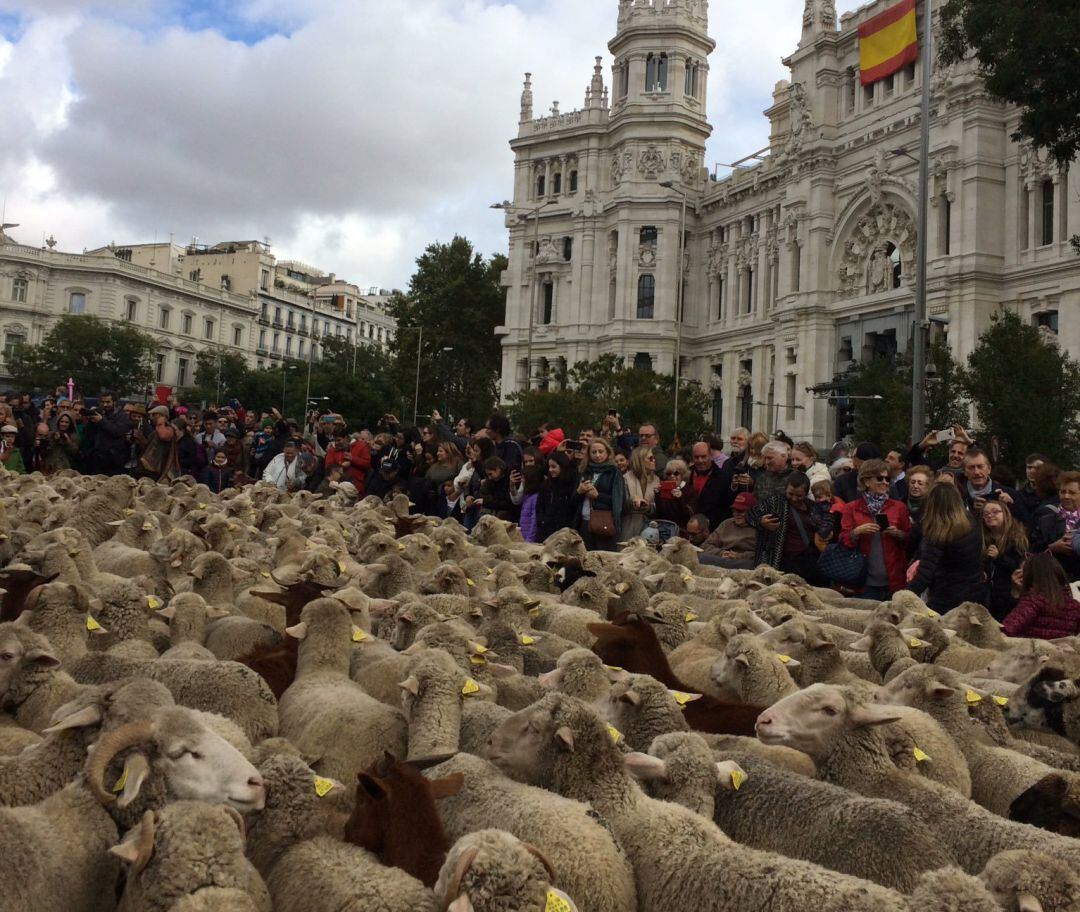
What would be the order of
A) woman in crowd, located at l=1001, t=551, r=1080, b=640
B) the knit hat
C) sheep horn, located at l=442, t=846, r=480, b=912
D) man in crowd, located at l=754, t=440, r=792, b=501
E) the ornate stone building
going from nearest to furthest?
sheep horn, located at l=442, t=846, r=480, b=912
woman in crowd, located at l=1001, t=551, r=1080, b=640
man in crowd, located at l=754, t=440, r=792, b=501
the knit hat
the ornate stone building

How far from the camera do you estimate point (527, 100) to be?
259ft

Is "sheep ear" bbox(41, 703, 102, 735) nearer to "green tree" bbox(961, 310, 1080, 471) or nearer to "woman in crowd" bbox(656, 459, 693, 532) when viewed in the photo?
"woman in crowd" bbox(656, 459, 693, 532)

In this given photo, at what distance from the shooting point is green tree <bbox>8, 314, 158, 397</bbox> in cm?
7450

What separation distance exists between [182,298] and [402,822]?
95734 mm

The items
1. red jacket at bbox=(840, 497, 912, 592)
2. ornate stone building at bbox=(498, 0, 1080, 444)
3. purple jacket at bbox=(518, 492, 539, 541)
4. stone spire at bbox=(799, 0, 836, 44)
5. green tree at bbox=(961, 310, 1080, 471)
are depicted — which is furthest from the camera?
stone spire at bbox=(799, 0, 836, 44)

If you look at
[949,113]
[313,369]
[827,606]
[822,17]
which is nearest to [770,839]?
[827,606]

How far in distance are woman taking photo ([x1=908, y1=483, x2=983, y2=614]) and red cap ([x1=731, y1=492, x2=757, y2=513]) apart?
2783 mm

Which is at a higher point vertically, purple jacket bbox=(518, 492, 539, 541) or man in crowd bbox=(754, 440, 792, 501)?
man in crowd bbox=(754, 440, 792, 501)

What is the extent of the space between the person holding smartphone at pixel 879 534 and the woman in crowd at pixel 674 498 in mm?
2789

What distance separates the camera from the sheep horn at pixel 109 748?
11.5 ft

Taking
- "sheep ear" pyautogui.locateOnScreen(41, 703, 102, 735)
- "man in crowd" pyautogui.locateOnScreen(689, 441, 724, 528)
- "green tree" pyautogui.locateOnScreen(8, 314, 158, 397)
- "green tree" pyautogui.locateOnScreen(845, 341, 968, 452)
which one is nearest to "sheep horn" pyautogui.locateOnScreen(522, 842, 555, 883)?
"sheep ear" pyautogui.locateOnScreen(41, 703, 102, 735)

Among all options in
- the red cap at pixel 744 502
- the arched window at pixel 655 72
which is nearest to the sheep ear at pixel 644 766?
the red cap at pixel 744 502

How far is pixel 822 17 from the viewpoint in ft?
192

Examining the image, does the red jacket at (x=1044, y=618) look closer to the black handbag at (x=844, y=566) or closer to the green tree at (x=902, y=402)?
the black handbag at (x=844, y=566)
